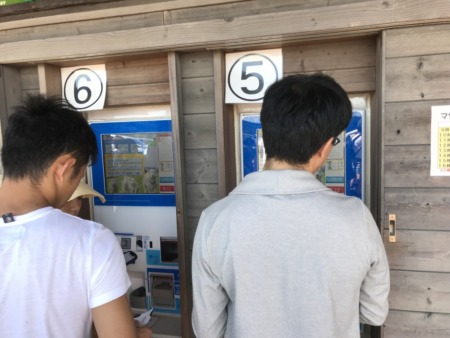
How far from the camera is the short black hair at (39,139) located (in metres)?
1.13

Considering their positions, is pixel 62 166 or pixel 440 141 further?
pixel 440 141

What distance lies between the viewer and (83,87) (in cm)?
251

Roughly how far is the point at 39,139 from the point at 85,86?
1508 millimetres

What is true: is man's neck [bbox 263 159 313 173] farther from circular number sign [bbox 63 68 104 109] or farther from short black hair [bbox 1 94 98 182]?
circular number sign [bbox 63 68 104 109]

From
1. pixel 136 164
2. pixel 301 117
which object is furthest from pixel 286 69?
pixel 136 164

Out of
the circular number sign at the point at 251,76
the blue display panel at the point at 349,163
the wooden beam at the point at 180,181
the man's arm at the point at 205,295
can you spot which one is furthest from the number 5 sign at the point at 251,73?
the man's arm at the point at 205,295

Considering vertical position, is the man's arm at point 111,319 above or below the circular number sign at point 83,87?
below

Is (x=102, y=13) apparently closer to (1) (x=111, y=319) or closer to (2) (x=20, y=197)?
(2) (x=20, y=197)

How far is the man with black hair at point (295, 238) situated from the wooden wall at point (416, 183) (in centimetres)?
87

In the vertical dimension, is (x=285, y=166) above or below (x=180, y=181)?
above

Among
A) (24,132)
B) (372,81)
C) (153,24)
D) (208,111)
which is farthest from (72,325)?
(372,81)

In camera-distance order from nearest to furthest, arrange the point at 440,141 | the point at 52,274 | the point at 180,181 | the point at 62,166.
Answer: the point at 52,274, the point at 62,166, the point at 440,141, the point at 180,181

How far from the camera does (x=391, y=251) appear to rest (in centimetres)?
198

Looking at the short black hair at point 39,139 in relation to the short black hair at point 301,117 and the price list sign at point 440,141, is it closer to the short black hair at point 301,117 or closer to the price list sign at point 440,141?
the short black hair at point 301,117
